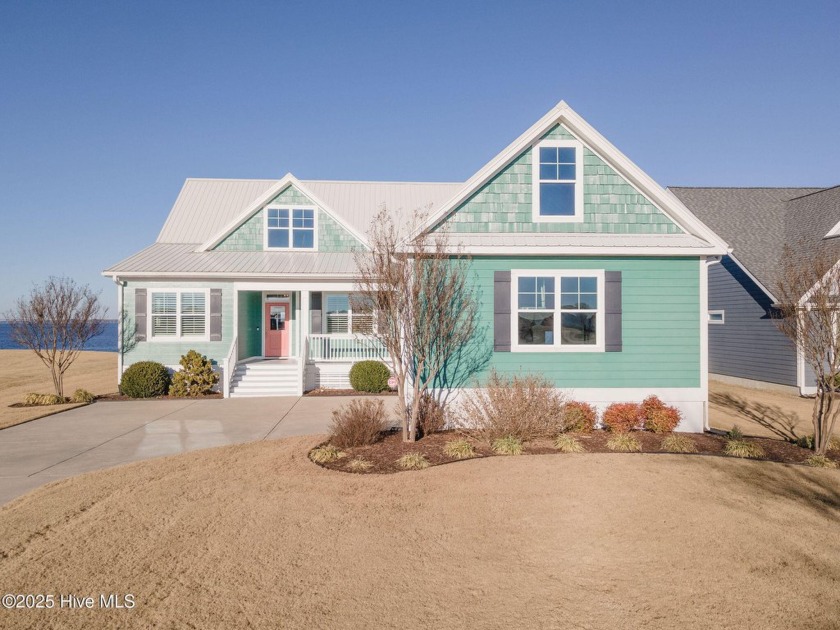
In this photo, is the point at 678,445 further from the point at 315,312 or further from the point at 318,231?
the point at 318,231

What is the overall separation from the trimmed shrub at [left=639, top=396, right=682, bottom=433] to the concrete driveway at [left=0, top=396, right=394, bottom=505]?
6.48 m

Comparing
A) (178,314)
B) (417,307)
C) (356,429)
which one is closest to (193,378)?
(178,314)

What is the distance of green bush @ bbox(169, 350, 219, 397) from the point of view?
1510 centimetres

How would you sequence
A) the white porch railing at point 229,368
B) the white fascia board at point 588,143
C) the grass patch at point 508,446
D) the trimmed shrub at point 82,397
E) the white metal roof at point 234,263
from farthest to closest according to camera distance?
the white metal roof at point 234,263
the white porch railing at point 229,368
the trimmed shrub at point 82,397
the white fascia board at point 588,143
the grass patch at point 508,446

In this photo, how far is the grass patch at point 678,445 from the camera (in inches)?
344

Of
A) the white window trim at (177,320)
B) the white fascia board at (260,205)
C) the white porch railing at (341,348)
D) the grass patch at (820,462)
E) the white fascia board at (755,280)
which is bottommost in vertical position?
the grass patch at (820,462)

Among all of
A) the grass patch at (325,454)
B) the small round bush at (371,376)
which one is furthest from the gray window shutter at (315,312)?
the grass patch at (325,454)

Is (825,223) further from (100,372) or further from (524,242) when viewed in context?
(100,372)

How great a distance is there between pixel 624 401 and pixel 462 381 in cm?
341

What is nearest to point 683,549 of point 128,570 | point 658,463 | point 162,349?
point 658,463

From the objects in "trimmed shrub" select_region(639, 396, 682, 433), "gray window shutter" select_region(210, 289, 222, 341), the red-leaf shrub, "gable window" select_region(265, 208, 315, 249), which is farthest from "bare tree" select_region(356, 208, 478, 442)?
"gable window" select_region(265, 208, 315, 249)

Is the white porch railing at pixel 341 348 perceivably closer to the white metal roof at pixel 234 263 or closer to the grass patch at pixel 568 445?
the white metal roof at pixel 234 263

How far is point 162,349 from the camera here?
16.1 metres

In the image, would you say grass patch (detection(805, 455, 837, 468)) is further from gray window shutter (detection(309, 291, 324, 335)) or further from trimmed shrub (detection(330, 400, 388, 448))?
gray window shutter (detection(309, 291, 324, 335))
